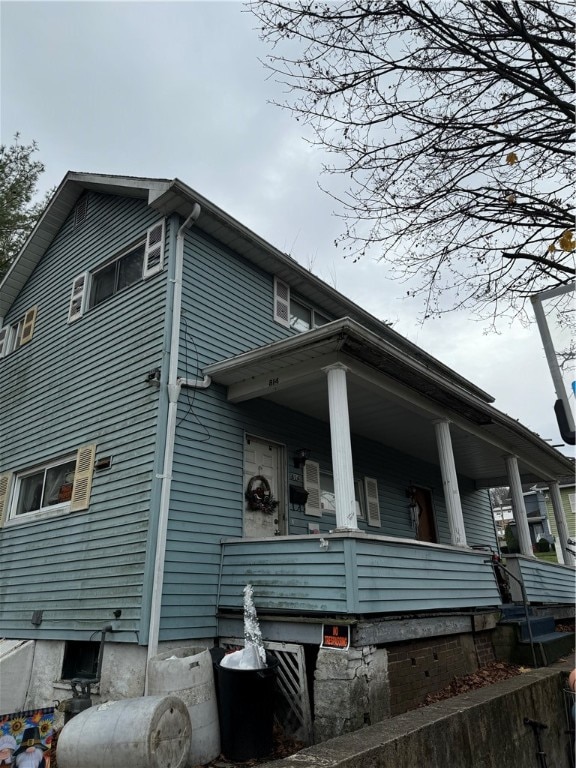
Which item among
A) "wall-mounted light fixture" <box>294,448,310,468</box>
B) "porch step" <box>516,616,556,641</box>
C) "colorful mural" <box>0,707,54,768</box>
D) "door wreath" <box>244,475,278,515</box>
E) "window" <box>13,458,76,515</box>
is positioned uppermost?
"wall-mounted light fixture" <box>294,448,310,468</box>

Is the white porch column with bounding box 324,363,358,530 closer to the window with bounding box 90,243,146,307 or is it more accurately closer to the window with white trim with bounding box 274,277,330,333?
the window with white trim with bounding box 274,277,330,333

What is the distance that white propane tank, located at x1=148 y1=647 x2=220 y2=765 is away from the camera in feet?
16.4

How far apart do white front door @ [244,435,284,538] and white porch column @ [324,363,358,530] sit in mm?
1932

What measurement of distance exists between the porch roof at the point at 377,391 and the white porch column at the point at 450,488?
9.6 inches

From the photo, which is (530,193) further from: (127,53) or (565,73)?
(127,53)

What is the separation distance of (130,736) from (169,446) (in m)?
3.19

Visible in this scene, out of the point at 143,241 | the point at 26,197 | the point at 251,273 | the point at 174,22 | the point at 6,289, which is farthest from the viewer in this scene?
the point at 26,197

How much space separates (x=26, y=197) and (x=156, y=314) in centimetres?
1253

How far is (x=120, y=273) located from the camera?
888cm

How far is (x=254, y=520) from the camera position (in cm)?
758

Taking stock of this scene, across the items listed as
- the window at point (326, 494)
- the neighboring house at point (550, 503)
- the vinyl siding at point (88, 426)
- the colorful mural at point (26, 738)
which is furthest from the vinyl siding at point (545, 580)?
the neighboring house at point (550, 503)

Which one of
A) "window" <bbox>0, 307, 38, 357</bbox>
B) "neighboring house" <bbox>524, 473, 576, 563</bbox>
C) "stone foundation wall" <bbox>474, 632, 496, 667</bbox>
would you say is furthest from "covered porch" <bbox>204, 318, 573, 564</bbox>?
"neighboring house" <bbox>524, 473, 576, 563</bbox>

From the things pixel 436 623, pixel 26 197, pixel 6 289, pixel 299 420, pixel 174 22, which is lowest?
pixel 436 623

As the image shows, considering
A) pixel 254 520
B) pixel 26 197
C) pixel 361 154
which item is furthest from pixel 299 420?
pixel 26 197
